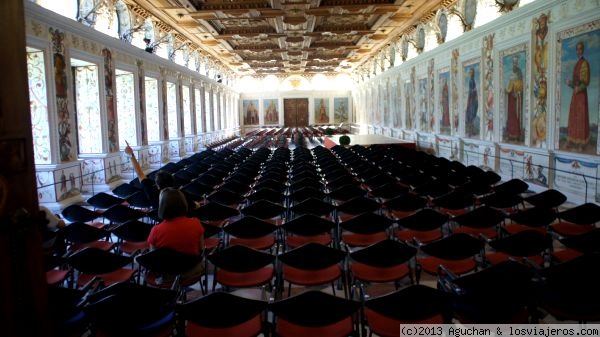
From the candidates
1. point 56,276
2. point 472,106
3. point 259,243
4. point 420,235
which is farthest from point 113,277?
point 472,106

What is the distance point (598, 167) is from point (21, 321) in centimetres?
1005

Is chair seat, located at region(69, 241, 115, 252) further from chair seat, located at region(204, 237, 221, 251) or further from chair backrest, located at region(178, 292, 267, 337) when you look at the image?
chair backrest, located at region(178, 292, 267, 337)

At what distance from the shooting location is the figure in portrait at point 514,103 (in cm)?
1175

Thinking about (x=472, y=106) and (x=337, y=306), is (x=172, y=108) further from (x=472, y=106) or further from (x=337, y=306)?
(x=337, y=306)

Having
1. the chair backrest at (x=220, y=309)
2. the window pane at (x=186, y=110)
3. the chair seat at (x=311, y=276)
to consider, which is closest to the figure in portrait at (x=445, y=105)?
the window pane at (x=186, y=110)

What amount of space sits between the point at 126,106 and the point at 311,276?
44.7ft

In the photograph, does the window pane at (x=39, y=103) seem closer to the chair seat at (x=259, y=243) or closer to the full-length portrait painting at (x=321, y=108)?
the chair seat at (x=259, y=243)

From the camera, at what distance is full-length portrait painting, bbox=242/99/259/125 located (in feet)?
149

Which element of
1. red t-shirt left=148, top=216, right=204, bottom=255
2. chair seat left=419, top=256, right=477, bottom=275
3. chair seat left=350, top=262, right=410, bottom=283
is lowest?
chair seat left=350, top=262, right=410, bottom=283

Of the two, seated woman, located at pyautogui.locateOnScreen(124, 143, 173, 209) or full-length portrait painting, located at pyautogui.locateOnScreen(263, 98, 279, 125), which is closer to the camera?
seated woman, located at pyautogui.locateOnScreen(124, 143, 173, 209)

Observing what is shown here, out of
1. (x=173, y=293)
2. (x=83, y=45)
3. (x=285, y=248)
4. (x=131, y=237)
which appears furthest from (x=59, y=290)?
(x=83, y=45)

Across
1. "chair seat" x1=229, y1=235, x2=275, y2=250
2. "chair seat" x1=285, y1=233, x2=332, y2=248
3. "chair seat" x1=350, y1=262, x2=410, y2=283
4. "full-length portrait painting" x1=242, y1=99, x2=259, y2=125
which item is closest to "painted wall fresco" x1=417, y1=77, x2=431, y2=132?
"chair seat" x1=285, y1=233, x2=332, y2=248

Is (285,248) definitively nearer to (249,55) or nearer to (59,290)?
(59,290)

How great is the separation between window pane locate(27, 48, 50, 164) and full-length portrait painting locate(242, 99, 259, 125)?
35496mm
